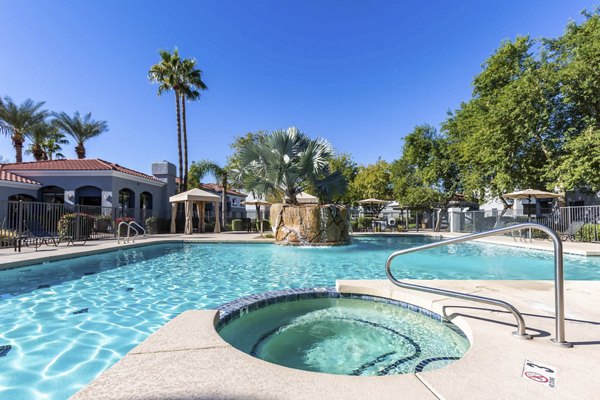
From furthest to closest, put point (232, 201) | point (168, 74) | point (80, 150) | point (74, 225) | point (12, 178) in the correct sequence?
point (232, 201), point (80, 150), point (168, 74), point (12, 178), point (74, 225)

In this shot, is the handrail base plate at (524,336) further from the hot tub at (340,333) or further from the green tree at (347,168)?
the green tree at (347,168)

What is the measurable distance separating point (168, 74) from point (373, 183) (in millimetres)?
19971

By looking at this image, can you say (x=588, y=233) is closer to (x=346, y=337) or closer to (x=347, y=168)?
(x=346, y=337)

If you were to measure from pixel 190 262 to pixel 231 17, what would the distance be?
1227 centimetres

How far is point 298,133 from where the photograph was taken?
585 inches

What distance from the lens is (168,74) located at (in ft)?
68.7

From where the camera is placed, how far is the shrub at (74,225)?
42.3ft

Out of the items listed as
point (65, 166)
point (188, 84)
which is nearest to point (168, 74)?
point (188, 84)

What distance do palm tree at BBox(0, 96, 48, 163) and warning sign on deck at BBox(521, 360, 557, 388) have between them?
3529 centimetres

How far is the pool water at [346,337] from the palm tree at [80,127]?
31.1 metres

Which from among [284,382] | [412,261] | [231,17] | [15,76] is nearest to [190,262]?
[412,261]

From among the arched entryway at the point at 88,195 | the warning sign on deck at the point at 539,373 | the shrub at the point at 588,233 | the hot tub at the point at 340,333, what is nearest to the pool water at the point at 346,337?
the hot tub at the point at 340,333

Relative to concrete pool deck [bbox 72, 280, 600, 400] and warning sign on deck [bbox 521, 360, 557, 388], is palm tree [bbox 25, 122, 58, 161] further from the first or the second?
warning sign on deck [bbox 521, 360, 557, 388]

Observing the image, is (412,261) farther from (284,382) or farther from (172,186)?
(172,186)
